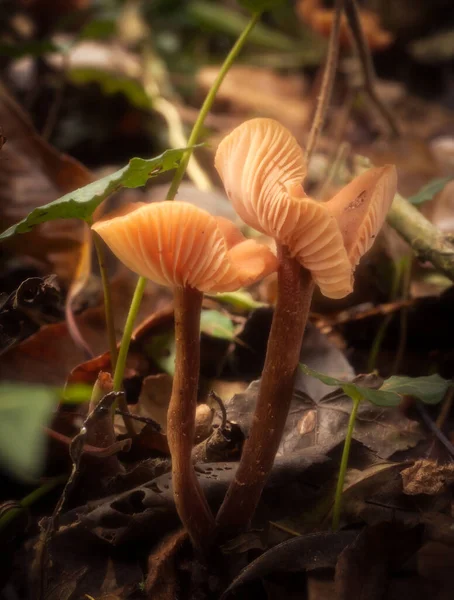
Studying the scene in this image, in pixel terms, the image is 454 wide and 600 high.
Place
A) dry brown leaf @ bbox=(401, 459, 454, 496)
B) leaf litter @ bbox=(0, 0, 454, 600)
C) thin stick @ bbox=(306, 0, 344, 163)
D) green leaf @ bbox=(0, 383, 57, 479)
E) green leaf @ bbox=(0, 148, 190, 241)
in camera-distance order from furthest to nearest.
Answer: thin stick @ bbox=(306, 0, 344, 163) < dry brown leaf @ bbox=(401, 459, 454, 496) < leaf litter @ bbox=(0, 0, 454, 600) < green leaf @ bbox=(0, 148, 190, 241) < green leaf @ bbox=(0, 383, 57, 479)

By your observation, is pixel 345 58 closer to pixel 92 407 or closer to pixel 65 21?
pixel 65 21

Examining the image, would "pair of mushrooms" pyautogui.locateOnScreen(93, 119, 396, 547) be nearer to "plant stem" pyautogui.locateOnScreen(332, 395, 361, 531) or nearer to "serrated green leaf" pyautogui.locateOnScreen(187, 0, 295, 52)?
"plant stem" pyautogui.locateOnScreen(332, 395, 361, 531)

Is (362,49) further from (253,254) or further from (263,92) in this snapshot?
(263,92)

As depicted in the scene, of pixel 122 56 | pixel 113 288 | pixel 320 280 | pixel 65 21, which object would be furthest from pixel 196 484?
pixel 122 56

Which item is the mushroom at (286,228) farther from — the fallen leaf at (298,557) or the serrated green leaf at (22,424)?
the serrated green leaf at (22,424)

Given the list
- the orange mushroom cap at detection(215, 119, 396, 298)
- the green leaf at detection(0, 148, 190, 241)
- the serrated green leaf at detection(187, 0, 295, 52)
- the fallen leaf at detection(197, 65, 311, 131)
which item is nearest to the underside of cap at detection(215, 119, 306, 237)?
the orange mushroom cap at detection(215, 119, 396, 298)

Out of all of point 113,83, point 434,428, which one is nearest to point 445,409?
point 434,428
